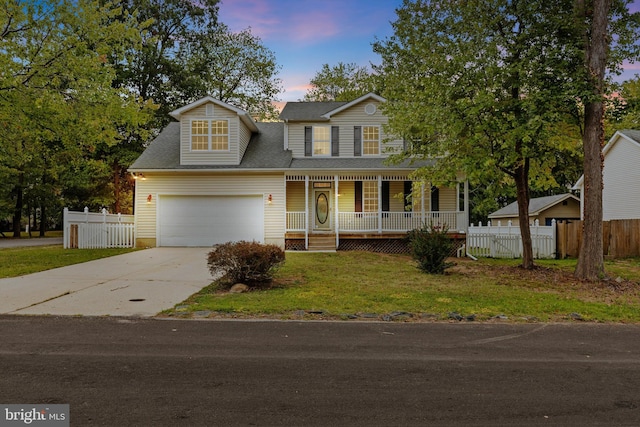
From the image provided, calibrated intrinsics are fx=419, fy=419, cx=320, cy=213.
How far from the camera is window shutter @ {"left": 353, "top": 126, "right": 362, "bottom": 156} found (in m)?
18.9

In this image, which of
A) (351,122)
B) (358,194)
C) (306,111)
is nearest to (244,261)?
(358,194)

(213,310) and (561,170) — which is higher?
(561,170)

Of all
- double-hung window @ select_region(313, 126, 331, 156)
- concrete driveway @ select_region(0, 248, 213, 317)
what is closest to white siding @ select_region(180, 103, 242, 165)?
double-hung window @ select_region(313, 126, 331, 156)

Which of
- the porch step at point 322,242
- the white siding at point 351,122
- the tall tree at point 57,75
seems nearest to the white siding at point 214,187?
the porch step at point 322,242

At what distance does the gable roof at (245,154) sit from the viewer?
1803cm

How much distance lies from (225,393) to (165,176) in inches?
636

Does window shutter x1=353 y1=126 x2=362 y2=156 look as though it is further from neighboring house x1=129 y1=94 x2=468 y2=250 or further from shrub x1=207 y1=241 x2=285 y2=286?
shrub x1=207 y1=241 x2=285 y2=286

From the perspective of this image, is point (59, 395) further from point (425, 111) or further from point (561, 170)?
point (561, 170)

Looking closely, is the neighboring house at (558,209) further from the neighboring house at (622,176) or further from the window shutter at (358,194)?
the window shutter at (358,194)

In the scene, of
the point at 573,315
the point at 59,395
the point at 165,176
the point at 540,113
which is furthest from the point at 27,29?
the point at 573,315

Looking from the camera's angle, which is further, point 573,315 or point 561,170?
point 561,170

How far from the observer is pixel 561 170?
13852 millimetres

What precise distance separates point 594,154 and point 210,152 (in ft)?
46.2

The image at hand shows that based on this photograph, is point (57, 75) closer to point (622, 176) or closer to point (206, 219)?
point (206, 219)
